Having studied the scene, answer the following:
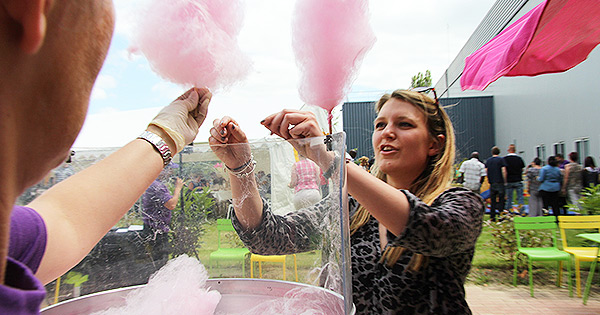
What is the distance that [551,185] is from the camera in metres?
5.61

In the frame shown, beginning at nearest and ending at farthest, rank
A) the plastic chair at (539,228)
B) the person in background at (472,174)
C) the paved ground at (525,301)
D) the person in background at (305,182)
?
the person in background at (305,182) < the paved ground at (525,301) < the plastic chair at (539,228) < the person in background at (472,174)

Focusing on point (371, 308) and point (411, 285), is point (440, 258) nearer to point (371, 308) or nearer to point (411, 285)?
point (411, 285)

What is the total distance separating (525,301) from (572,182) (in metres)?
3.30

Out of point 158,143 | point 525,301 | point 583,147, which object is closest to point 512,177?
point 583,147

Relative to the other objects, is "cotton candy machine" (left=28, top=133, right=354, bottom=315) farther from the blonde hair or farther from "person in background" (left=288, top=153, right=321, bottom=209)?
the blonde hair

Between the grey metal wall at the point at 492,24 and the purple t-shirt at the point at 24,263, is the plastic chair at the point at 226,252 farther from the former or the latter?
the grey metal wall at the point at 492,24

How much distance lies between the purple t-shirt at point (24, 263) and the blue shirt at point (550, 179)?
6.80m

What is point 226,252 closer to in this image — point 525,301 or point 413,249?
point 413,249

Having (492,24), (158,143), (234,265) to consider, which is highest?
(492,24)

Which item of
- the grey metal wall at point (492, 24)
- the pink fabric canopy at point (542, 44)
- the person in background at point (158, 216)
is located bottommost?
the person in background at point (158, 216)

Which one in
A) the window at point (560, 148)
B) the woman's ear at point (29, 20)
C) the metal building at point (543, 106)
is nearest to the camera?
the woman's ear at point (29, 20)

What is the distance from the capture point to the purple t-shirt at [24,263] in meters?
0.34

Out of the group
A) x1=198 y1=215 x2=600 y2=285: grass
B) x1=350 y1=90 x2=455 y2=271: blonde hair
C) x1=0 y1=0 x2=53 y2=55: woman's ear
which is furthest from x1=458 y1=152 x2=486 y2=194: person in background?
x1=0 y1=0 x2=53 y2=55: woman's ear

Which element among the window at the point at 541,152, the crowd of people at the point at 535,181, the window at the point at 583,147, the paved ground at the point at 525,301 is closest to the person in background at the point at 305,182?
the paved ground at the point at 525,301
